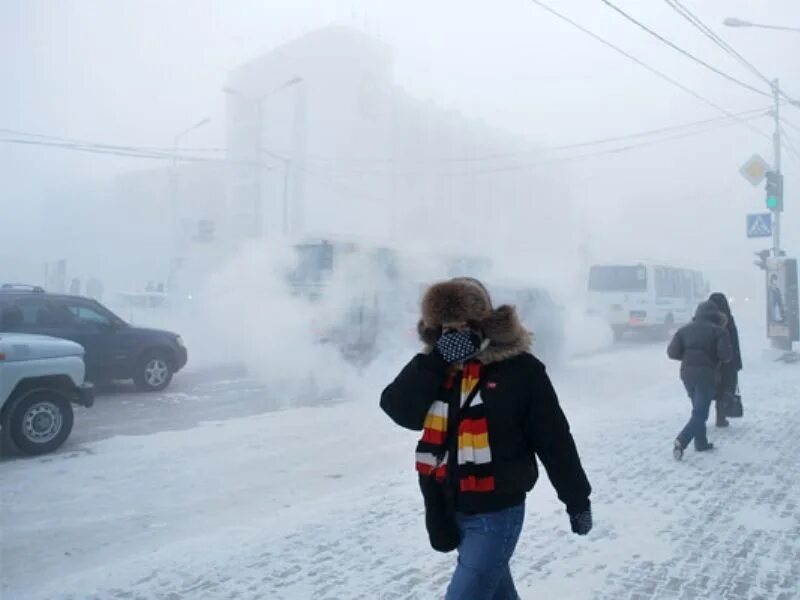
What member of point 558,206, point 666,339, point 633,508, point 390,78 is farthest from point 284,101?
point 633,508

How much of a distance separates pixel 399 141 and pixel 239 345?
23.7 metres

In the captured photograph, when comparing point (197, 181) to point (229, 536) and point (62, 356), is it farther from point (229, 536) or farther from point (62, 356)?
point (229, 536)

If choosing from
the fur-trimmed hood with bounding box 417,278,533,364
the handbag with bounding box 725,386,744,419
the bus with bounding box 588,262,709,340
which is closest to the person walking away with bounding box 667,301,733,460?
the handbag with bounding box 725,386,744,419

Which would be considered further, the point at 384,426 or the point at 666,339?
the point at 666,339

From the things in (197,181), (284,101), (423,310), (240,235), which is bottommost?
(423,310)

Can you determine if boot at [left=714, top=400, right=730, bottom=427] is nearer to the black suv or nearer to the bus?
the black suv

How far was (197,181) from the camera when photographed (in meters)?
42.7

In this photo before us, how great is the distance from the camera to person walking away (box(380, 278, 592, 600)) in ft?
8.96

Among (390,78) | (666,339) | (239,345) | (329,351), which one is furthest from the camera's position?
(390,78)

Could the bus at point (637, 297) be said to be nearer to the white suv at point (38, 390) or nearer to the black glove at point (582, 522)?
the white suv at point (38, 390)

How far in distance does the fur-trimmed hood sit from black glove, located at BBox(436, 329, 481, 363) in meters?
0.04

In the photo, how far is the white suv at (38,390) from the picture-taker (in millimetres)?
7121

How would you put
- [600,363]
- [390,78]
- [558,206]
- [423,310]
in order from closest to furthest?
1. [423,310]
2. [600,363]
3. [390,78]
4. [558,206]

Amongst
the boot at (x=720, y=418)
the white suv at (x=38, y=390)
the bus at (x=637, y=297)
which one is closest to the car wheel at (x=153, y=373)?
the white suv at (x=38, y=390)
